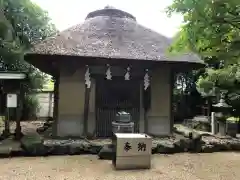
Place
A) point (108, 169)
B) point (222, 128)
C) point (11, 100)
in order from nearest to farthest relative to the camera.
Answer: point (108, 169), point (11, 100), point (222, 128)

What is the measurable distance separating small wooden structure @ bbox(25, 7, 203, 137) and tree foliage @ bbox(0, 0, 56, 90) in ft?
16.8

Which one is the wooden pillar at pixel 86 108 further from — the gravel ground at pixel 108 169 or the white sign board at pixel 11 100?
the white sign board at pixel 11 100

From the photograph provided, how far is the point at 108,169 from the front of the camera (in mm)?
5820

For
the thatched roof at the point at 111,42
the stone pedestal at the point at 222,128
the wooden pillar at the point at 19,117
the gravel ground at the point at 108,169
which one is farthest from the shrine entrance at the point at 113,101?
the stone pedestal at the point at 222,128

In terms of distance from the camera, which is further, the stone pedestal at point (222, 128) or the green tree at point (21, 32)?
the green tree at point (21, 32)

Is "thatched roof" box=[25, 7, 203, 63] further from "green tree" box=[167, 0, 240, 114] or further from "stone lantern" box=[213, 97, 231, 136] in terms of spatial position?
"green tree" box=[167, 0, 240, 114]

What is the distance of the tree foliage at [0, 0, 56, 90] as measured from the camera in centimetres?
1391

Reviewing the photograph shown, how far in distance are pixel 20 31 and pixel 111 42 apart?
9.24 m

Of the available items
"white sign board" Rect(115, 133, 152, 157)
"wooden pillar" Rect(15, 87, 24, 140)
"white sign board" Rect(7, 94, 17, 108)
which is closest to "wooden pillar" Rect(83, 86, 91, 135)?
"wooden pillar" Rect(15, 87, 24, 140)

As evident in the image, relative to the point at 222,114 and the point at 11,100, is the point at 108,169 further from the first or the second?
the point at 222,114

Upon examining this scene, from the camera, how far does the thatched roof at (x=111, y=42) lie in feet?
27.8

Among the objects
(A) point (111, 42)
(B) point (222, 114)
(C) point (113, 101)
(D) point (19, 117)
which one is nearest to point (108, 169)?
(C) point (113, 101)

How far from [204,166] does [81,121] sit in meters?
4.44

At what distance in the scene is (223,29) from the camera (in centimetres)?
412
